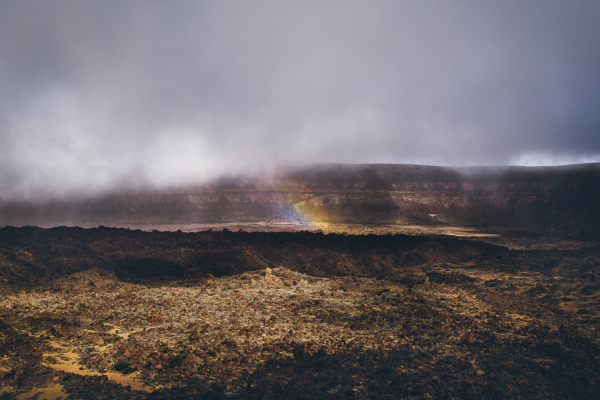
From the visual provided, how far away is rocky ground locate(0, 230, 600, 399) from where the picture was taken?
10172 millimetres

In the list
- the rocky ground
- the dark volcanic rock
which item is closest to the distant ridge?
the dark volcanic rock

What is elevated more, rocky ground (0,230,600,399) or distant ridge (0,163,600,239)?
distant ridge (0,163,600,239)

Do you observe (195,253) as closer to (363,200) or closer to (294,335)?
(294,335)

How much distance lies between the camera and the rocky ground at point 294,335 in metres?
10.2

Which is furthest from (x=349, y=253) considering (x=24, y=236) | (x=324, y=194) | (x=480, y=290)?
(x=324, y=194)

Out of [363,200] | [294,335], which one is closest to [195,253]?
[294,335]

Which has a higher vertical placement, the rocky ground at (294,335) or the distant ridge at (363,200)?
the distant ridge at (363,200)

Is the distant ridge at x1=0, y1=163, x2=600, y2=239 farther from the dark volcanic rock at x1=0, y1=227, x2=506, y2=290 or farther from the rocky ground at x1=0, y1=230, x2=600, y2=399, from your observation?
the rocky ground at x1=0, y1=230, x2=600, y2=399

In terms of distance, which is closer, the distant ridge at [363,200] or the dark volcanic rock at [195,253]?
the dark volcanic rock at [195,253]

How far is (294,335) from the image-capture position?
13.8 meters

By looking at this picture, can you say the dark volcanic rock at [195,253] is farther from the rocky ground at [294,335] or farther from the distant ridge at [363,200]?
the distant ridge at [363,200]

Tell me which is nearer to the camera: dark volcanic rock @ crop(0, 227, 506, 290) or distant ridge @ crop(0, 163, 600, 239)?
dark volcanic rock @ crop(0, 227, 506, 290)

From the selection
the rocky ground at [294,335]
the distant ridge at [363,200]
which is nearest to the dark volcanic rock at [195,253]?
the rocky ground at [294,335]

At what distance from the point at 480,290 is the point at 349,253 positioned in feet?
43.4
